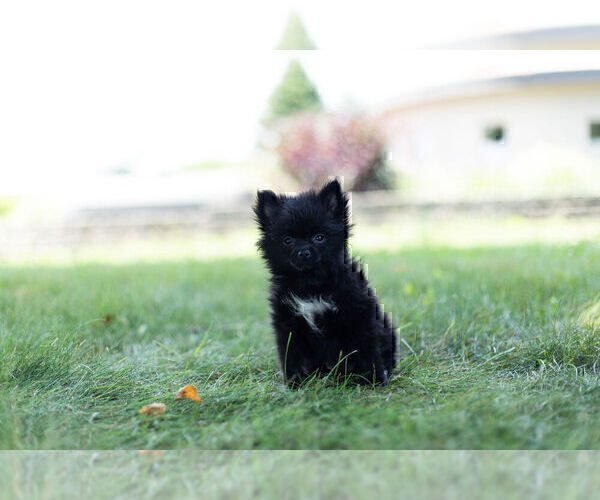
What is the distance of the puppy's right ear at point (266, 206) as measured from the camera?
9.91 ft

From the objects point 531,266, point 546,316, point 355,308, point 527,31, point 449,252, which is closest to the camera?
point 355,308

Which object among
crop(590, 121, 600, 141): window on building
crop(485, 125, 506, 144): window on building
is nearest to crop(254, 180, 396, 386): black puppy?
crop(485, 125, 506, 144): window on building

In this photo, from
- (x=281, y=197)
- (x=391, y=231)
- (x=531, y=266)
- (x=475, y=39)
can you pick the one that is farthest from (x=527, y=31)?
(x=281, y=197)

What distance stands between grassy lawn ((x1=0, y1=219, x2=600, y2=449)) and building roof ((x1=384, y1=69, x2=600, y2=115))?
10.9m

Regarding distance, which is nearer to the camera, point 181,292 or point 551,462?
point 551,462

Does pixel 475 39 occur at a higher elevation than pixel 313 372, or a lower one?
higher

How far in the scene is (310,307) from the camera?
9.29 ft

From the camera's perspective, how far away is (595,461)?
190cm

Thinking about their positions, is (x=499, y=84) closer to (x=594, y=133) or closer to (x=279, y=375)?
(x=594, y=133)

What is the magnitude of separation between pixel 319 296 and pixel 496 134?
1600 cm

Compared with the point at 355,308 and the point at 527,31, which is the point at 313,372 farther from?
the point at 527,31

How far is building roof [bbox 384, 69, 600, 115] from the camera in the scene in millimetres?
14391

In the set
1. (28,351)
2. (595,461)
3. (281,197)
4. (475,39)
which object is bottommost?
(595,461)

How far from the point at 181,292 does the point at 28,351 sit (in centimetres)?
257
